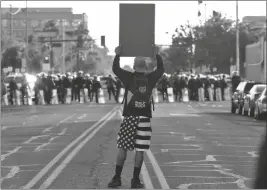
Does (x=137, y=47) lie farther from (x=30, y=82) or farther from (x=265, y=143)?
(x=30, y=82)

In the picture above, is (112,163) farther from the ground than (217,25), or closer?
closer

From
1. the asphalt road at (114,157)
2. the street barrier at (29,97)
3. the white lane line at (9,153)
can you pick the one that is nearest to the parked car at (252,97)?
the asphalt road at (114,157)

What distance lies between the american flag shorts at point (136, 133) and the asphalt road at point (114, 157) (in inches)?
33.9

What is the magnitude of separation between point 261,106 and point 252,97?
2.58m

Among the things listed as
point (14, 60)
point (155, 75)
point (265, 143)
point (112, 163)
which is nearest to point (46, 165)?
point (112, 163)

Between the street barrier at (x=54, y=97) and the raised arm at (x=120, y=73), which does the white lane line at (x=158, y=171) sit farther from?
the street barrier at (x=54, y=97)

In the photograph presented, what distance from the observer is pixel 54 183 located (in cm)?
1116

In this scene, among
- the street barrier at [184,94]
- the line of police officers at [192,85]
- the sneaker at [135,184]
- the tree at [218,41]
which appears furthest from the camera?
the tree at [218,41]

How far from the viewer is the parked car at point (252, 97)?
1230 inches

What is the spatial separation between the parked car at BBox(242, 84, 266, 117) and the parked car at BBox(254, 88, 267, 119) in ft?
3.29

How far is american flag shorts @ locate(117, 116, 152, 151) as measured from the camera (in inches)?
392

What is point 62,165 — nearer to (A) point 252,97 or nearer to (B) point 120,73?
(B) point 120,73

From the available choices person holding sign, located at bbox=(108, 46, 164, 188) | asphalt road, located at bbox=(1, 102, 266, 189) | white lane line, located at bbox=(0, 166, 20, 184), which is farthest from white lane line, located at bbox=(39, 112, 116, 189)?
person holding sign, located at bbox=(108, 46, 164, 188)

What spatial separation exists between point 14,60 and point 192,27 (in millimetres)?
28405
